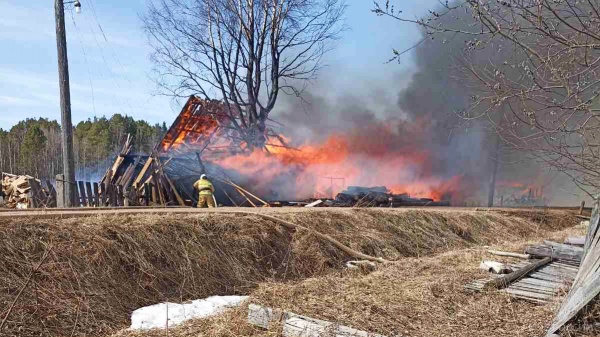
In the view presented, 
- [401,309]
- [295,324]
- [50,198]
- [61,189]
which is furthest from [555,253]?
[50,198]

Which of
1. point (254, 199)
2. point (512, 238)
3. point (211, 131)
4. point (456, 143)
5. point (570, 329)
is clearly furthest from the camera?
point (456, 143)

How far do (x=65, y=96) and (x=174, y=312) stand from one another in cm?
942

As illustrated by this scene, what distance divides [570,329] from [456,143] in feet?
87.2

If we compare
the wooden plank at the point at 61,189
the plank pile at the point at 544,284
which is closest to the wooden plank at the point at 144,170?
the wooden plank at the point at 61,189

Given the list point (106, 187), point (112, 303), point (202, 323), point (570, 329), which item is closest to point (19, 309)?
point (112, 303)

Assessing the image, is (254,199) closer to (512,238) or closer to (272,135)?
(272,135)

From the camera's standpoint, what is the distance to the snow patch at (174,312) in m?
6.33

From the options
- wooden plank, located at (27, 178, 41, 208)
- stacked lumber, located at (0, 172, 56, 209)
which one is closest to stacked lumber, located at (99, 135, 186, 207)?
stacked lumber, located at (0, 172, 56, 209)

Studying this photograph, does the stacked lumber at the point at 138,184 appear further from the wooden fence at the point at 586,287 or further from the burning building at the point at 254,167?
the wooden fence at the point at 586,287

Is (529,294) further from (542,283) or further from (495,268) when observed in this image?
(495,268)

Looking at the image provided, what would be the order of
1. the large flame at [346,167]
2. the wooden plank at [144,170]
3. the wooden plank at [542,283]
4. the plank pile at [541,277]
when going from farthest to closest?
1. the large flame at [346,167]
2. the wooden plank at [144,170]
3. the wooden plank at [542,283]
4. the plank pile at [541,277]

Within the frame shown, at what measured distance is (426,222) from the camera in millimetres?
15031

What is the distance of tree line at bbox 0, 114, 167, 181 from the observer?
2313 inches

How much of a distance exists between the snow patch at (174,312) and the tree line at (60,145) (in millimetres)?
38923
